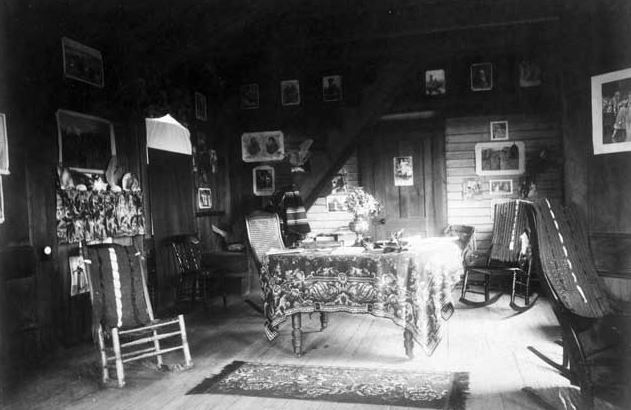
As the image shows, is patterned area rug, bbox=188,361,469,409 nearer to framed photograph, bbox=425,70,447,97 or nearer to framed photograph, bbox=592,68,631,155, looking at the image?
framed photograph, bbox=592,68,631,155

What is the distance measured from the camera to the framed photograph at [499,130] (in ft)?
26.2

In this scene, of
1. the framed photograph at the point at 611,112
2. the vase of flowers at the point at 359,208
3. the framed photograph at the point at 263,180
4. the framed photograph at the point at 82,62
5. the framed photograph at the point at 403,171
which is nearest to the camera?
the framed photograph at the point at 611,112

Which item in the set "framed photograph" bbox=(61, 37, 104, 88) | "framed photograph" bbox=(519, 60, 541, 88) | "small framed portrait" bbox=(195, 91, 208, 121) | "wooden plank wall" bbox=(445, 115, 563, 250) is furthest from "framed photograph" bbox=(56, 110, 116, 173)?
"framed photograph" bbox=(519, 60, 541, 88)

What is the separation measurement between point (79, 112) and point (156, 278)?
2.17m

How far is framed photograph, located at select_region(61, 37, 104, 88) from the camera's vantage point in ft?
16.1

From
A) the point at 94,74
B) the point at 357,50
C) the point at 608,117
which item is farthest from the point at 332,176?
the point at 608,117

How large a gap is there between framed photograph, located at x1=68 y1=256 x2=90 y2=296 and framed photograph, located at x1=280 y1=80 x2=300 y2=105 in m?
4.64

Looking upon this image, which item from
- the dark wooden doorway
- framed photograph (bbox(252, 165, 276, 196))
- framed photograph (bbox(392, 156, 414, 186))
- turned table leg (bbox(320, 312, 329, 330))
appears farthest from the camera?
framed photograph (bbox(252, 165, 276, 196))

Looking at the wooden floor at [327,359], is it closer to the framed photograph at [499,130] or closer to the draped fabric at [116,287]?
the draped fabric at [116,287]

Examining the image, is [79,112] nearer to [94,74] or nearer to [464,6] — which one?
[94,74]

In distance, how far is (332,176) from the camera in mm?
8570

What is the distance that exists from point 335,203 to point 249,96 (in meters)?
2.37

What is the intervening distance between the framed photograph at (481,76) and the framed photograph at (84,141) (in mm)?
5452

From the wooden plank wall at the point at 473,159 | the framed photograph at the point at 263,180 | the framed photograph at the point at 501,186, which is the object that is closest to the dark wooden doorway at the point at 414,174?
the wooden plank wall at the point at 473,159
